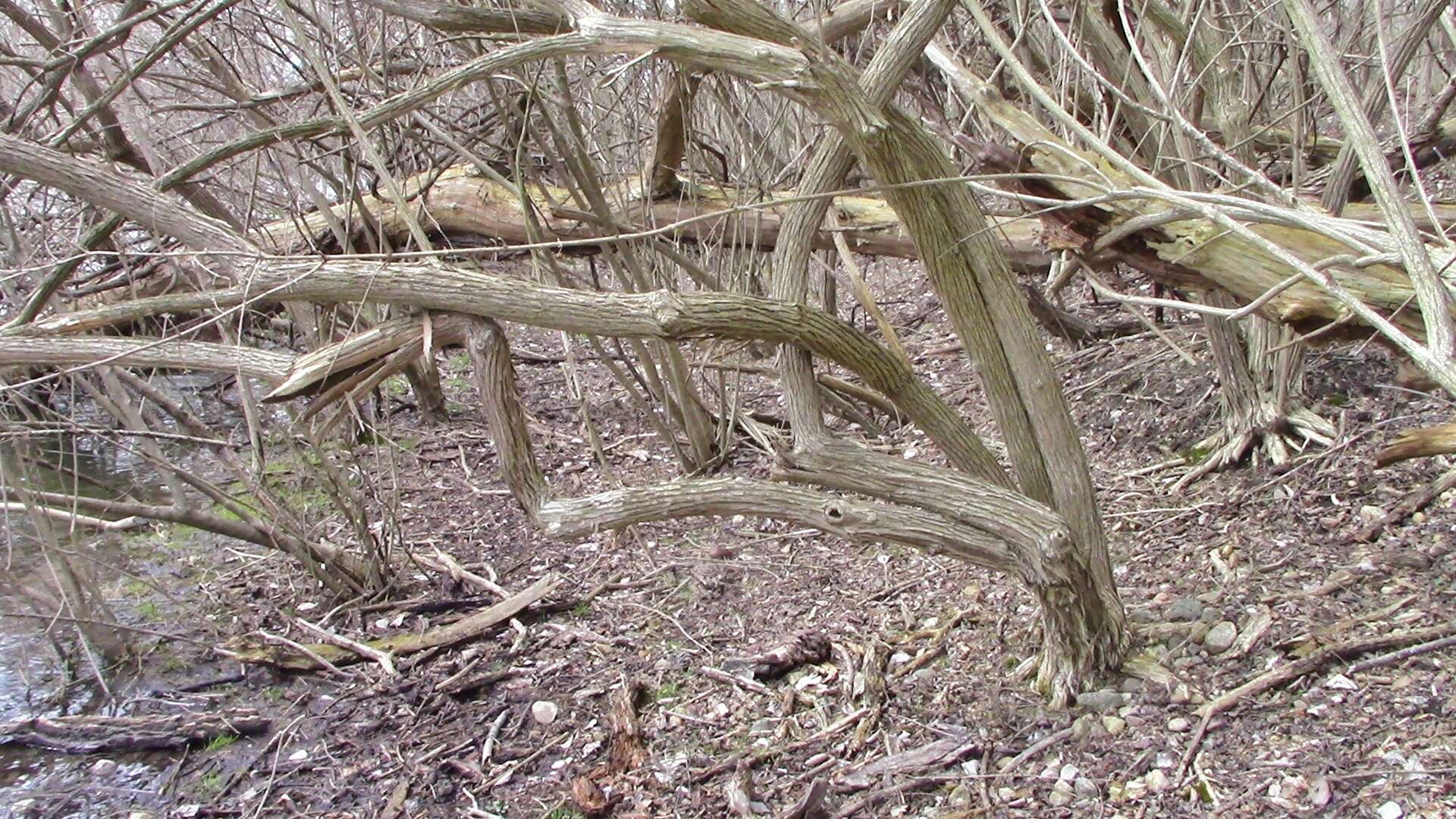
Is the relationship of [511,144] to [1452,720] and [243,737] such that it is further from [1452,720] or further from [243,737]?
[1452,720]

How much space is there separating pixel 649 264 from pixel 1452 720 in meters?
4.48

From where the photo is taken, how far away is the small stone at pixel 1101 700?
3.38 metres

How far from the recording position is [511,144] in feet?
17.8

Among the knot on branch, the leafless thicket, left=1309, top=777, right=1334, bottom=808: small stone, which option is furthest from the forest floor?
the knot on branch

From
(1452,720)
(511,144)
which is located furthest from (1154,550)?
(511,144)

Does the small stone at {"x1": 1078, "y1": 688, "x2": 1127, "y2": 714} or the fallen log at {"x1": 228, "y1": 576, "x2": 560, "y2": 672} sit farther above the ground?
the small stone at {"x1": 1078, "y1": 688, "x2": 1127, "y2": 714}

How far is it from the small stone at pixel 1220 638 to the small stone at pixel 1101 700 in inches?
15.4

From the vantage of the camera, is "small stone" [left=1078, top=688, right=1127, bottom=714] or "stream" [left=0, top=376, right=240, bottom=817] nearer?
"small stone" [left=1078, top=688, right=1127, bottom=714]

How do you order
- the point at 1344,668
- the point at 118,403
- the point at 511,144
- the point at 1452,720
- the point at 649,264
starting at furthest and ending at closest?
the point at 649,264 → the point at 511,144 → the point at 118,403 → the point at 1344,668 → the point at 1452,720

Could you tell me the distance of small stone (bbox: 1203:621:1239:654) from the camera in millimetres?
3520

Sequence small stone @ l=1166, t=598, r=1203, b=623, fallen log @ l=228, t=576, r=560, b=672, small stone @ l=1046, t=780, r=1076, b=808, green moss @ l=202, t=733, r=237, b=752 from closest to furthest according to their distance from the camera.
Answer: small stone @ l=1046, t=780, r=1076, b=808 → small stone @ l=1166, t=598, r=1203, b=623 → green moss @ l=202, t=733, r=237, b=752 → fallen log @ l=228, t=576, r=560, b=672

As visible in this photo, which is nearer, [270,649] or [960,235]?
[960,235]

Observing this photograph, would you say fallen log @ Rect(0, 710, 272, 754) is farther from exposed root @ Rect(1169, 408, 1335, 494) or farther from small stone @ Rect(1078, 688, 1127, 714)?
exposed root @ Rect(1169, 408, 1335, 494)

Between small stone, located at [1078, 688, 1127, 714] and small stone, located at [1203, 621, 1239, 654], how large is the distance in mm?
392
